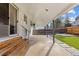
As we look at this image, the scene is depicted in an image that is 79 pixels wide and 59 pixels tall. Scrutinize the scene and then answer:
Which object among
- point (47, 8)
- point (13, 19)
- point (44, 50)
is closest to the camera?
point (13, 19)

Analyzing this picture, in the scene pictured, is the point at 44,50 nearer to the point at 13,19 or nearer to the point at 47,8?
the point at 13,19

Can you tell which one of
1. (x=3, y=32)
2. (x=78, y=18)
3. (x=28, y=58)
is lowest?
(x=28, y=58)

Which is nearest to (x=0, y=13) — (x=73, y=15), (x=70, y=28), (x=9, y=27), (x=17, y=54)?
(x=9, y=27)

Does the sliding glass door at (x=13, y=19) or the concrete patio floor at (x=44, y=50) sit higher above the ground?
the sliding glass door at (x=13, y=19)

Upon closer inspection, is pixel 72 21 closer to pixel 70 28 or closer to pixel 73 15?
pixel 73 15

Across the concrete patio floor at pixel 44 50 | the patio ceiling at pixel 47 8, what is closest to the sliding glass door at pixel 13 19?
the patio ceiling at pixel 47 8

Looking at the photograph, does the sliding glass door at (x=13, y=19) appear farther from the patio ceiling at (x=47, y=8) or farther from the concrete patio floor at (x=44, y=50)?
the concrete patio floor at (x=44, y=50)

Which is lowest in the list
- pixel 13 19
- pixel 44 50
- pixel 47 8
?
pixel 44 50

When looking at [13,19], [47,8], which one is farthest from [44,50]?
[47,8]

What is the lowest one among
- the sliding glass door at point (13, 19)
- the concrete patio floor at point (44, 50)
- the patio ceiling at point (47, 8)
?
the concrete patio floor at point (44, 50)

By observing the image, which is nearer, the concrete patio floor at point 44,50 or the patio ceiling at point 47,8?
the concrete patio floor at point 44,50

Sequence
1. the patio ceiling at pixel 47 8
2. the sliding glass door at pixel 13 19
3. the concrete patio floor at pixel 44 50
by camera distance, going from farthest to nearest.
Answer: the patio ceiling at pixel 47 8
the sliding glass door at pixel 13 19
the concrete patio floor at pixel 44 50

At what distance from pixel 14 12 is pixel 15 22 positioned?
0.99 ft

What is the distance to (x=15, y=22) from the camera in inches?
173
